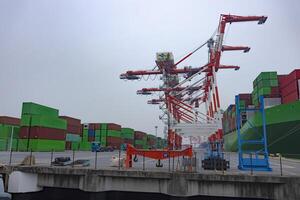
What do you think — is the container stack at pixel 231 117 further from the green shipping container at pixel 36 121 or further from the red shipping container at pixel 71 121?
the red shipping container at pixel 71 121

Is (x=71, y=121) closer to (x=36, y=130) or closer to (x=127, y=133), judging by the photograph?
(x=36, y=130)

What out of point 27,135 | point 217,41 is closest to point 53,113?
point 27,135

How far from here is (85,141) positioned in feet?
309

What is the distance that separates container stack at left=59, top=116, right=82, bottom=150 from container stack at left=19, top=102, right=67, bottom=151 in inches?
661

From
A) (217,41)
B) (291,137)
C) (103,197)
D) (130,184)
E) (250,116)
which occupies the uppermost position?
(217,41)

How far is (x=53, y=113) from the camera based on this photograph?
71.1m

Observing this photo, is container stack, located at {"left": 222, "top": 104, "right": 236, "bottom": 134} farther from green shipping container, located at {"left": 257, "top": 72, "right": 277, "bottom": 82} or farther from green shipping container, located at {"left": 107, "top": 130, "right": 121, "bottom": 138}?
green shipping container, located at {"left": 107, "top": 130, "right": 121, "bottom": 138}

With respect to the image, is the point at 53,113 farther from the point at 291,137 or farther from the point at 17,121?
the point at 291,137

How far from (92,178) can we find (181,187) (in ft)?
17.0

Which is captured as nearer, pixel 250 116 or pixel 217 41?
pixel 217 41

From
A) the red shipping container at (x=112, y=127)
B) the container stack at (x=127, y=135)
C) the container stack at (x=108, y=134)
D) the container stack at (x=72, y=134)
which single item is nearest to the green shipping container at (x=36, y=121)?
the container stack at (x=72, y=134)

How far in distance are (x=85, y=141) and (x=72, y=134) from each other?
9.89 meters

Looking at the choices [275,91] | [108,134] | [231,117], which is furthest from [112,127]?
[275,91]

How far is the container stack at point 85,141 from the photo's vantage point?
90.7 m
